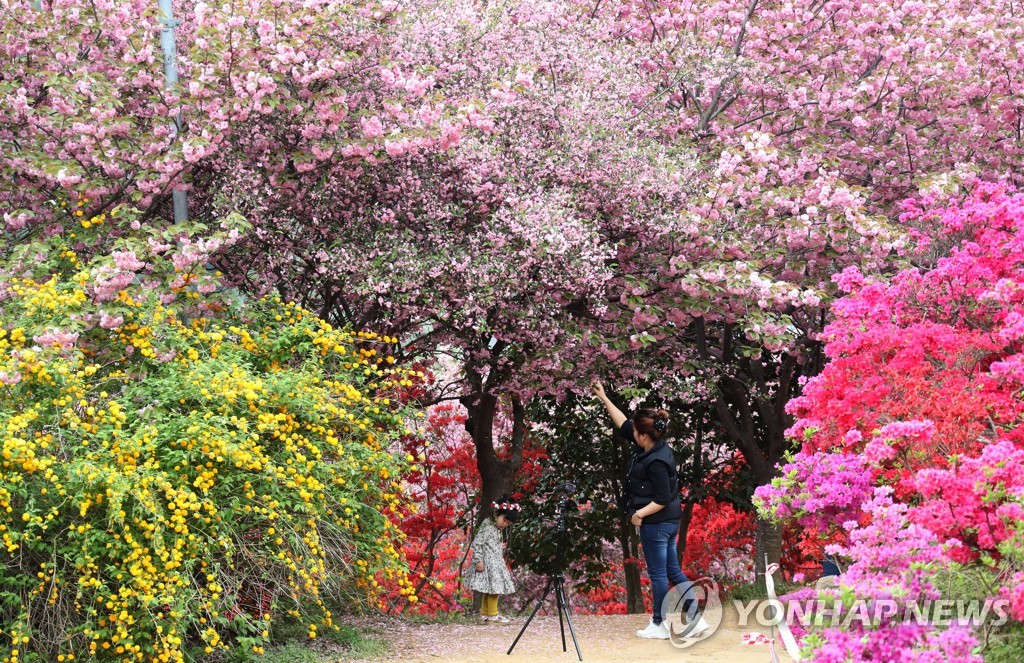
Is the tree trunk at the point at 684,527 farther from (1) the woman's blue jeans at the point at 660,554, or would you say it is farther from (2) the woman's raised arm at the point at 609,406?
(1) the woman's blue jeans at the point at 660,554

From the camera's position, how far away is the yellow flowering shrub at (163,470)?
5953 mm

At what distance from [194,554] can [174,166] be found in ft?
9.46

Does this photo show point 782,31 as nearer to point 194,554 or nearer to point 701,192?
point 701,192

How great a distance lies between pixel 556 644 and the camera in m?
8.18

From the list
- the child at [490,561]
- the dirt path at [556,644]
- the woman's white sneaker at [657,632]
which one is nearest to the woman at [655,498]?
Answer: the woman's white sneaker at [657,632]

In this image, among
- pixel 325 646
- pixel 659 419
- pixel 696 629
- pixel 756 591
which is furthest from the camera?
pixel 756 591

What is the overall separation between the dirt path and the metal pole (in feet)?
11.8

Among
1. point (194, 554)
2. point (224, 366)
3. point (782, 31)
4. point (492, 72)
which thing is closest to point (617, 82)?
point (492, 72)

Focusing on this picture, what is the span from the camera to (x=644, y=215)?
898cm

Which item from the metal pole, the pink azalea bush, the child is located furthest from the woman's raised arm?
the metal pole

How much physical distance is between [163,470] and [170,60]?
3277mm

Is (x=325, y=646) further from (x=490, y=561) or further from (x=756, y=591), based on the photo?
(x=756, y=591)

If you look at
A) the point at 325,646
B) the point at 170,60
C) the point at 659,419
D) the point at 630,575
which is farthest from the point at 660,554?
the point at 630,575

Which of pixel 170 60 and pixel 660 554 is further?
pixel 170 60
